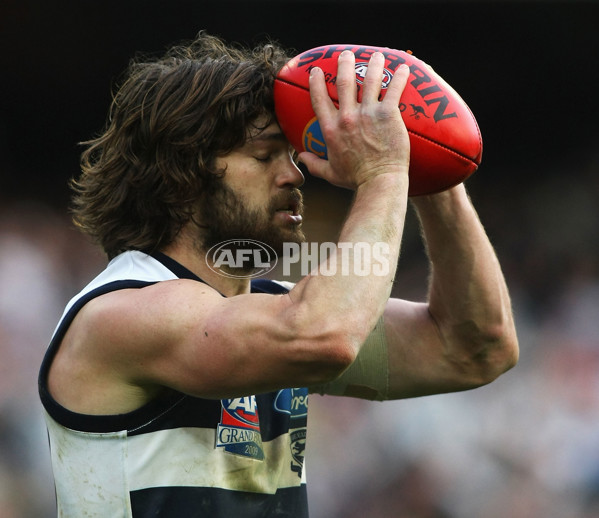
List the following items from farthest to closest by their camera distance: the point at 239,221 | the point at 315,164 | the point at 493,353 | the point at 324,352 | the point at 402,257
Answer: the point at 402,257
the point at 493,353
the point at 239,221
the point at 315,164
the point at 324,352

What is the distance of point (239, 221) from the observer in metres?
2.80

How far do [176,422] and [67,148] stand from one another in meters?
5.84

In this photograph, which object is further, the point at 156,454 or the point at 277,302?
the point at 156,454

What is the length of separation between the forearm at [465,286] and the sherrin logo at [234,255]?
62 centimetres

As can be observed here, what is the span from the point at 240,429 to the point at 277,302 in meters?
0.59

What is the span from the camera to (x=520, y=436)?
6.82 metres

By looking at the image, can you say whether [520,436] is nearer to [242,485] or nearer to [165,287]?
[242,485]

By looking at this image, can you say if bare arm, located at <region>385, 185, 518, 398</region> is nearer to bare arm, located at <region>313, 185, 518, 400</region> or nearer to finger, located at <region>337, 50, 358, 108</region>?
bare arm, located at <region>313, 185, 518, 400</region>

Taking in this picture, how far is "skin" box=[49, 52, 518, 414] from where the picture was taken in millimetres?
2236

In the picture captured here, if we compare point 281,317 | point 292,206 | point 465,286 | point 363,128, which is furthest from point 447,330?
point 281,317

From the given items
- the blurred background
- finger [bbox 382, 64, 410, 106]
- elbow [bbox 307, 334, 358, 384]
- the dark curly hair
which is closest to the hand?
finger [bbox 382, 64, 410, 106]

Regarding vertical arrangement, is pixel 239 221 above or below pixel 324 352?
above

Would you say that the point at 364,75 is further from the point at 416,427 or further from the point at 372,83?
the point at 416,427

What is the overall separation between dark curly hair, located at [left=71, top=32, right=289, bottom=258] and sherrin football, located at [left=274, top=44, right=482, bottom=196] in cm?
20
